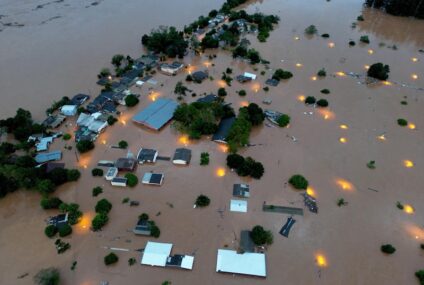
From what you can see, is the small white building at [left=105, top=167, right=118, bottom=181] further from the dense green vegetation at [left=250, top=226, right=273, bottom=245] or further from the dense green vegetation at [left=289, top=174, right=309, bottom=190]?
the dense green vegetation at [left=289, top=174, right=309, bottom=190]

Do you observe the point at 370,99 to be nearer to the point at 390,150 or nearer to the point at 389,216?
the point at 390,150

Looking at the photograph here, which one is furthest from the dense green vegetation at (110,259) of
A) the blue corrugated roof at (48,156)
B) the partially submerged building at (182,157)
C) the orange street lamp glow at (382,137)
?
the orange street lamp glow at (382,137)

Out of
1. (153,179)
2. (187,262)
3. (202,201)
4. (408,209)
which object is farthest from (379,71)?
(187,262)

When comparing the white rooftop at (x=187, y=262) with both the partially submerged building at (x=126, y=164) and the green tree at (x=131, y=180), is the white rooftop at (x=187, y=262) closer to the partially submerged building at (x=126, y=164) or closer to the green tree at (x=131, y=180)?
the green tree at (x=131, y=180)

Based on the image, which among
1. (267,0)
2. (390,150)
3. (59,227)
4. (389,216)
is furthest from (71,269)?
(267,0)

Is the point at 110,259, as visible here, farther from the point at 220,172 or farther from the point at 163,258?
the point at 220,172

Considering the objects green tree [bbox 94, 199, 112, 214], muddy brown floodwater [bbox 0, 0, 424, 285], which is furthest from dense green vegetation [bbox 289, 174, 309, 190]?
green tree [bbox 94, 199, 112, 214]
